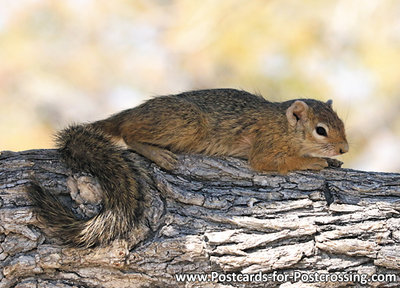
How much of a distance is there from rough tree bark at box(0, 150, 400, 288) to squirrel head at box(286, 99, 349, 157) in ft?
1.82

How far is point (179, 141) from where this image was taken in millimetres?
3684

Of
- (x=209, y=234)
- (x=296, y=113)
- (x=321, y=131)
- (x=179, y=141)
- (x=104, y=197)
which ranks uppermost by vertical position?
(x=296, y=113)

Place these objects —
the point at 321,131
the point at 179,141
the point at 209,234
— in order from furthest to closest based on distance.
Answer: the point at 321,131 → the point at 179,141 → the point at 209,234

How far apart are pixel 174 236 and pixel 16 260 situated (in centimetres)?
98

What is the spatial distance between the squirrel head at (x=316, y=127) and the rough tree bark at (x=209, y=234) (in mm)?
555

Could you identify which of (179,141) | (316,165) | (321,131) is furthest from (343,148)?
(179,141)

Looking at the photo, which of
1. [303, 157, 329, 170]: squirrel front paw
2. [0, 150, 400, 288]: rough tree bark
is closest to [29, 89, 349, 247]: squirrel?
[303, 157, 329, 170]: squirrel front paw

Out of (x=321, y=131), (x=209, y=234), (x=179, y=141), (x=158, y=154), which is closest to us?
(x=209, y=234)

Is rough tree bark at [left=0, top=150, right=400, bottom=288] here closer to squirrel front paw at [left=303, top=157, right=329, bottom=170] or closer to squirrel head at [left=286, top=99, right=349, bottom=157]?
squirrel front paw at [left=303, top=157, right=329, bottom=170]

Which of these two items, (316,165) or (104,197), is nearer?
(104,197)

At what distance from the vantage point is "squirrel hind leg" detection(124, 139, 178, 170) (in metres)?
3.36

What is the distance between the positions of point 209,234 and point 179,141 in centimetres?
95

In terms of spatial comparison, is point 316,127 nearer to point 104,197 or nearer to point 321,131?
point 321,131

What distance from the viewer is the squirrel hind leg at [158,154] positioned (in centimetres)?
336
